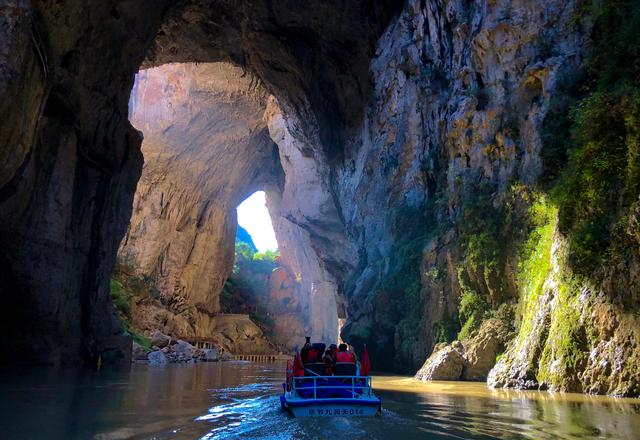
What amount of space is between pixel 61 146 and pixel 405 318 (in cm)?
1261

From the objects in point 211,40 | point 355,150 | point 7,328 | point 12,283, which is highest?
point 211,40

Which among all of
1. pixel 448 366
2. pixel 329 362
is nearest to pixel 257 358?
pixel 448 366

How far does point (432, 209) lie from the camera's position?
19797mm

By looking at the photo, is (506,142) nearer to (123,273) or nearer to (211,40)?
(211,40)

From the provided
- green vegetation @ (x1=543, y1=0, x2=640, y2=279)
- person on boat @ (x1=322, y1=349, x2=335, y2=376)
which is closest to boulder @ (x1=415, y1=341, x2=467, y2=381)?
green vegetation @ (x1=543, y1=0, x2=640, y2=279)

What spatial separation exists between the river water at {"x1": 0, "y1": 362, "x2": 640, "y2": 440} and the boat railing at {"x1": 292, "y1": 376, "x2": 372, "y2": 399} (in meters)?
0.44

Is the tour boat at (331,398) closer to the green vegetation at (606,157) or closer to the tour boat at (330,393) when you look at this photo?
the tour boat at (330,393)

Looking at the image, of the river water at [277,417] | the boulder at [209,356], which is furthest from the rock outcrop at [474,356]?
the boulder at [209,356]

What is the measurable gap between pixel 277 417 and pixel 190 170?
1476 inches

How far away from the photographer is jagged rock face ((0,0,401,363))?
34.8 ft

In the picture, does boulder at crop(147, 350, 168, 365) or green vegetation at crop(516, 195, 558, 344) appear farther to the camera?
boulder at crop(147, 350, 168, 365)

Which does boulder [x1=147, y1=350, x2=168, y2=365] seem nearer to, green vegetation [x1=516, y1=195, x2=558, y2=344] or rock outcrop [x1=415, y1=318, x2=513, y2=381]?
rock outcrop [x1=415, y1=318, x2=513, y2=381]

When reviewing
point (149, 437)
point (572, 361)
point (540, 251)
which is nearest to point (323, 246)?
point (540, 251)

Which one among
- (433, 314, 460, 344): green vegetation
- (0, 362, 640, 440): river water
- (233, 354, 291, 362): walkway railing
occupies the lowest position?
(0, 362, 640, 440): river water
